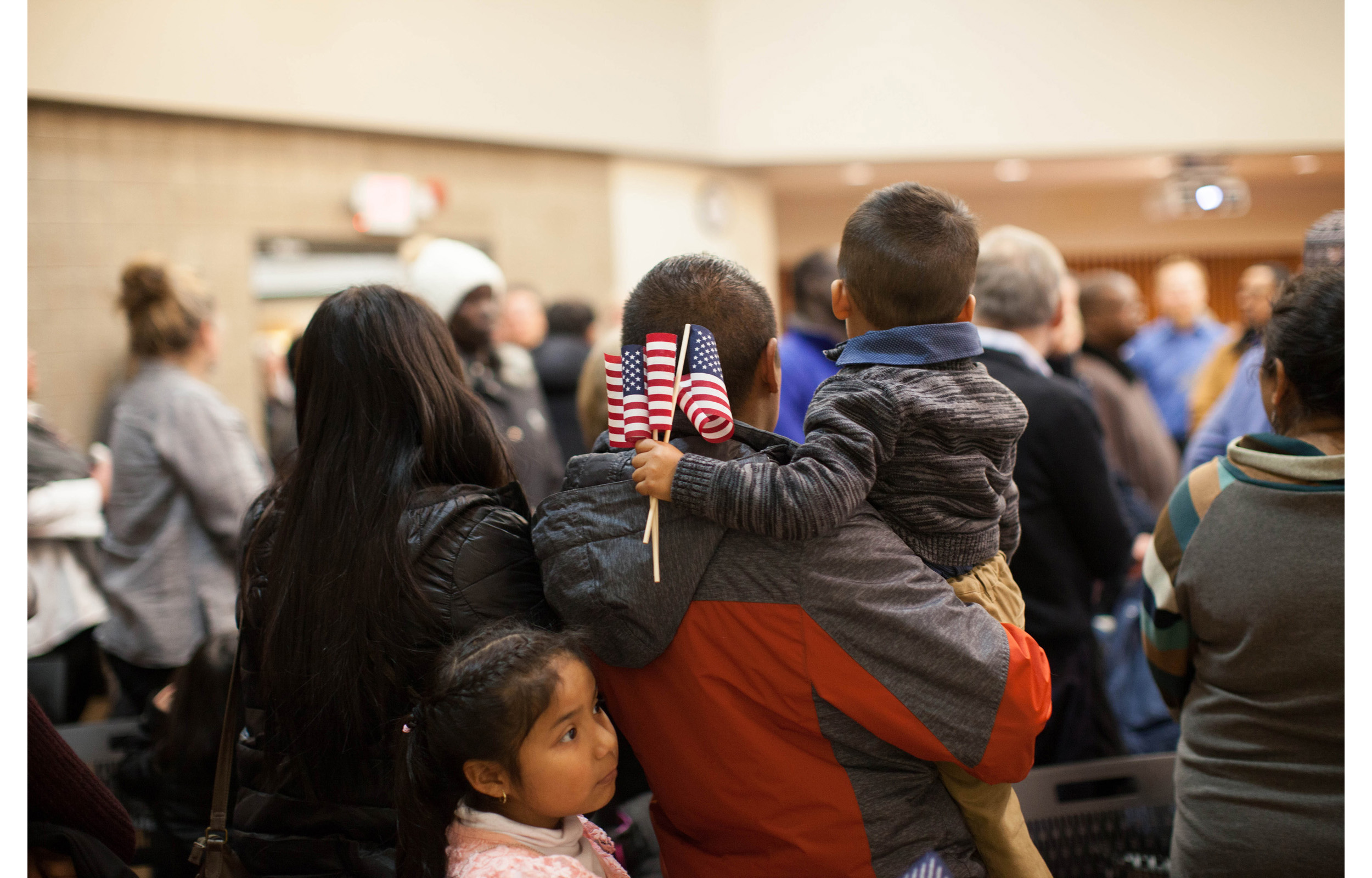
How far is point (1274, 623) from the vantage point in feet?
5.20

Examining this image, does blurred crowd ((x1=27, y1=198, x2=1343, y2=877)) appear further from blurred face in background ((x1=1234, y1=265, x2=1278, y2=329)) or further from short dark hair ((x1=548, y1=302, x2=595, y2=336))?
blurred face in background ((x1=1234, y1=265, x2=1278, y2=329))

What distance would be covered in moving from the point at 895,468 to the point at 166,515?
2.61m

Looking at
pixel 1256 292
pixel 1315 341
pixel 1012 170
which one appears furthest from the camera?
pixel 1012 170

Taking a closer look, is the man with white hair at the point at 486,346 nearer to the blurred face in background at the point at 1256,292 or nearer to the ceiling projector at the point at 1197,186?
the blurred face in background at the point at 1256,292

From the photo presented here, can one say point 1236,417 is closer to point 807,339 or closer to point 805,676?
point 807,339

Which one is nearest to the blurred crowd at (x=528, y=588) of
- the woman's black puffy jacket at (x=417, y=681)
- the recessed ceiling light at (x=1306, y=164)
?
the woman's black puffy jacket at (x=417, y=681)

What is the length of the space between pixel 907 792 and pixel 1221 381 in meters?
3.92

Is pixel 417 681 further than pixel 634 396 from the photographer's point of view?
Yes

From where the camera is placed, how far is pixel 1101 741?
2.45 m

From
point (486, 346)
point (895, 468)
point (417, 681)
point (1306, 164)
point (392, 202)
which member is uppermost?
point (1306, 164)

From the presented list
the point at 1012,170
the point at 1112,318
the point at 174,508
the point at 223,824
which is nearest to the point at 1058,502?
the point at 223,824

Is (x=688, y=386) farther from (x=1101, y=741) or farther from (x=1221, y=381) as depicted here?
(x=1221, y=381)

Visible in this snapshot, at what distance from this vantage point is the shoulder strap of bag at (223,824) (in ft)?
5.06
